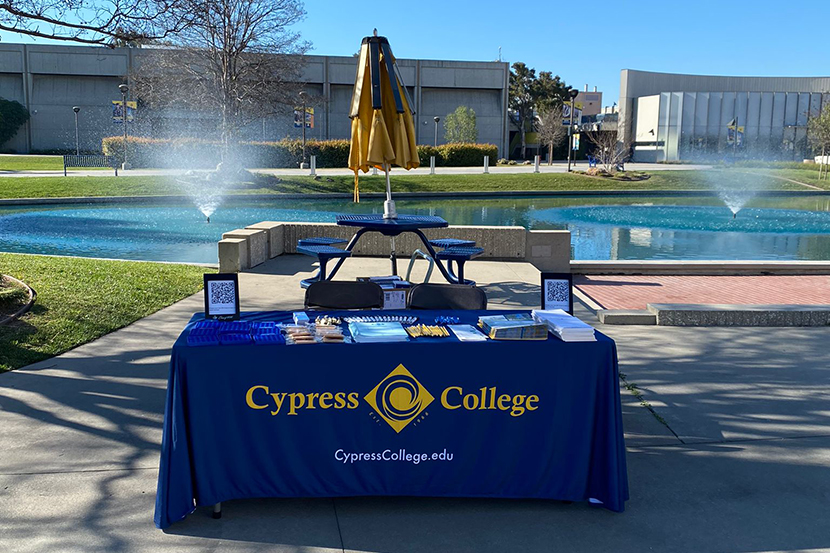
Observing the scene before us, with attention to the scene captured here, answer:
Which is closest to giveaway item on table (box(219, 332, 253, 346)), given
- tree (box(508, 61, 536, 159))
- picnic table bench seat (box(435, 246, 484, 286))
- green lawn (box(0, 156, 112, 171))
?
picnic table bench seat (box(435, 246, 484, 286))

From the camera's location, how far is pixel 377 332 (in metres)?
4.07

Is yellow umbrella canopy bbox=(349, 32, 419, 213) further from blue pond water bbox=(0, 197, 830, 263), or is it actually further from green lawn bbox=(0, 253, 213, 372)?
blue pond water bbox=(0, 197, 830, 263)

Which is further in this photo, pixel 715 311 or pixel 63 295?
pixel 63 295

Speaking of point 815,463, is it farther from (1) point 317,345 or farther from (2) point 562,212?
(2) point 562,212

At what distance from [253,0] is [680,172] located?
25.8 meters

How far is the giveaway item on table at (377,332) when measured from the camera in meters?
3.90

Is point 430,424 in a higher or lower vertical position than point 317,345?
lower

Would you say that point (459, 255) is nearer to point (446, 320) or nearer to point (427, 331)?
point (446, 320)

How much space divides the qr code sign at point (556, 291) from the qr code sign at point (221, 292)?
1984 millimetres

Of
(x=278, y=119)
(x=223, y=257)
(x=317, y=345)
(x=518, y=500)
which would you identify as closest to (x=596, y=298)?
(x=223, y=257)

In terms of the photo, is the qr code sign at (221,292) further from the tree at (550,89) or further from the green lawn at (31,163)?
the tree at (550,89)

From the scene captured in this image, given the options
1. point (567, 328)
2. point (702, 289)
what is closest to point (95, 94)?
point (702, 289)

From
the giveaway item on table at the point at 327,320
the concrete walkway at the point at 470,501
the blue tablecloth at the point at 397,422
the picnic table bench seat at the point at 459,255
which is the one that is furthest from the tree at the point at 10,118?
the blue tablecloth at the point at 397,422

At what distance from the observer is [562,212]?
26.5 metres
